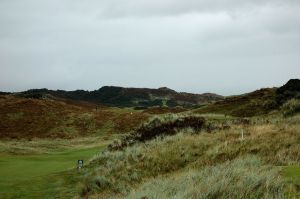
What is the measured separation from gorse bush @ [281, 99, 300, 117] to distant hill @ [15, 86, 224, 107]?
9130cm

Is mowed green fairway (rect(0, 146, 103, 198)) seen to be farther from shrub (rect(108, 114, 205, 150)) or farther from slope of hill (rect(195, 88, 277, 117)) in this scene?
slope of hill (rect(195, 88, 277, 117))

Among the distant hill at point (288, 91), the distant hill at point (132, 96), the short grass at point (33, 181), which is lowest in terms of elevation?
the short grass at point (33, 181)

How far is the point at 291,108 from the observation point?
34188mm

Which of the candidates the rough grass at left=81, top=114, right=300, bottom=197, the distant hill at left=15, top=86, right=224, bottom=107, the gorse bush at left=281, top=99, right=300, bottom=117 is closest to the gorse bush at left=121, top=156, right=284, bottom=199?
the rough grass at left=81, top=114, right=300, bottom=197

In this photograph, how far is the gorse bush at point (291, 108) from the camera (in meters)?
33.2

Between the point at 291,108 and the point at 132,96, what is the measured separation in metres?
107

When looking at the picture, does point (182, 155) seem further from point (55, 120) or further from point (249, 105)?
point (55, 120)

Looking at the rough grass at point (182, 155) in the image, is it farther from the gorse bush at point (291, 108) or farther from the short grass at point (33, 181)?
the gorse bush at point (291, 108)

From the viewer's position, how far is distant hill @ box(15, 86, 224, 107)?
134 metres

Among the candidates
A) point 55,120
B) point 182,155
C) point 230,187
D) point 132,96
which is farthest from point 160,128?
point 132,96

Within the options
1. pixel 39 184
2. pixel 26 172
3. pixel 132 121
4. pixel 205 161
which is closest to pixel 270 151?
pixel 205 161

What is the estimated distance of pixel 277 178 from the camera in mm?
9562

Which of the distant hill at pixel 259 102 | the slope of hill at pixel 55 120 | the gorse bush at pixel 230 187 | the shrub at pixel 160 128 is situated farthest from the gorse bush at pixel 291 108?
the gorse bush at pixel 230 187

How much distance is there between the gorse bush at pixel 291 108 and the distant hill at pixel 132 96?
300ft
